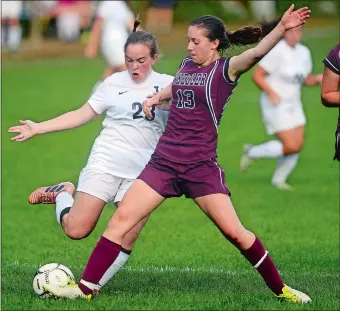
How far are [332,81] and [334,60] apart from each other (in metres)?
0.17

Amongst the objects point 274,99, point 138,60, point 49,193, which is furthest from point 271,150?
point 138,60

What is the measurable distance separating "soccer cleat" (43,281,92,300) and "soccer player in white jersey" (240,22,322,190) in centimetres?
657

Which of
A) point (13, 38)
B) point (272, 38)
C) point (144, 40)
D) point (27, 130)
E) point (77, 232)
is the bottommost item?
point (13, 38)

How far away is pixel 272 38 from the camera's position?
701cm

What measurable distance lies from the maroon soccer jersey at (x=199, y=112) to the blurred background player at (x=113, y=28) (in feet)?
38.8

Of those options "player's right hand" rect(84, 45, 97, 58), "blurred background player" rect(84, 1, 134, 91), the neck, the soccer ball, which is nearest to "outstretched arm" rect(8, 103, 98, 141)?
the soccer ball

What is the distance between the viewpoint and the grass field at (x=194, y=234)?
7590 millimetres

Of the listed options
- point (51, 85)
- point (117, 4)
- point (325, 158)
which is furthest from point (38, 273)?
point (51, 85)

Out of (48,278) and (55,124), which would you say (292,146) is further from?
(48,278)

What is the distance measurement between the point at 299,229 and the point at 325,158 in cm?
542

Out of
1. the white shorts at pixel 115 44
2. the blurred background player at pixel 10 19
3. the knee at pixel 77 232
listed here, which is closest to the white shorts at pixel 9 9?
the blurred background player at pixel 10 19

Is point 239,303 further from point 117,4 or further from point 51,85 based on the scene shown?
point 51,85

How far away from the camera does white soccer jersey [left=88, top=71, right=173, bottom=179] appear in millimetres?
8109

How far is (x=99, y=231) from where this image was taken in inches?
450
